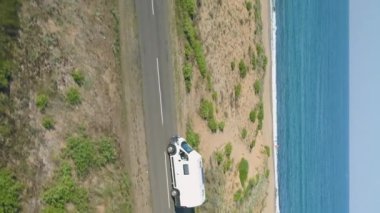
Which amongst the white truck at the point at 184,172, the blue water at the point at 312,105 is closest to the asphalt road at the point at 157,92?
the white truck at the point at 184,172

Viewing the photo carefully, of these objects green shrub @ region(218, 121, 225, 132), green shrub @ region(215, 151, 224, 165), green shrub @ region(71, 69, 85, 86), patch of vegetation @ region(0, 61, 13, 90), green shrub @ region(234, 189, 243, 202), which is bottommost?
green shrub @ region(234, 189, 243, 202)

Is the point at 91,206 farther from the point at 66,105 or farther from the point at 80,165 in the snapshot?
the point at 66,105

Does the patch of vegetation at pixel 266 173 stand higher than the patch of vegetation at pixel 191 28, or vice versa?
the patch of vegetation at pixel 191 28

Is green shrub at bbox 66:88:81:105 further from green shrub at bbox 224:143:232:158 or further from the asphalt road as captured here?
green shrub at bbox 224:143:232:158

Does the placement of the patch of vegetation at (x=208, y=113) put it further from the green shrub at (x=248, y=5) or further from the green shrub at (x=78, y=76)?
the green shrub at (x=78, y=76)

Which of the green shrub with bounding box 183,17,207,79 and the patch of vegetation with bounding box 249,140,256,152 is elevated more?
the green shrub with bounding box 183,17,207,79

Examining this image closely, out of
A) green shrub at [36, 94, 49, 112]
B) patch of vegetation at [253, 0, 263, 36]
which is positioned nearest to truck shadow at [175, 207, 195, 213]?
green shrub at [36, 94, 49, 112]
